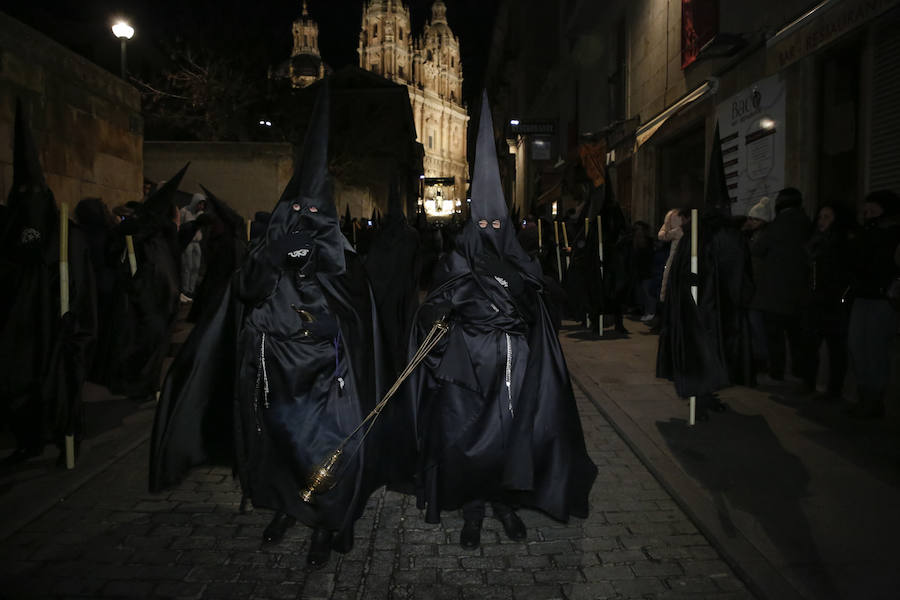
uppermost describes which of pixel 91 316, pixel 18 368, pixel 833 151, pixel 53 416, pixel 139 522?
pixel 833 151

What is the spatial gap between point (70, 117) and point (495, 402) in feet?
34.7

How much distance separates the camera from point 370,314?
3926 millimetres

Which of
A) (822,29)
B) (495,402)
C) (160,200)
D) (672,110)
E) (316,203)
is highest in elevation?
(672,110)

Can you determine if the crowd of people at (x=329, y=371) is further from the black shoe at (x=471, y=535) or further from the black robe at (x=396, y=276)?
the black robe at (x=396, y=276)

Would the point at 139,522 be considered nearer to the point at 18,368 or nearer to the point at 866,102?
the point at 18,368

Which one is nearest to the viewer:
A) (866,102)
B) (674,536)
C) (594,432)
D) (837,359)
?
(674,536)

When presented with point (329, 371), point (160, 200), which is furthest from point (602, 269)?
point (329, 371)

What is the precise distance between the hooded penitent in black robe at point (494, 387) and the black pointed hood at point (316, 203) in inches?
25.9

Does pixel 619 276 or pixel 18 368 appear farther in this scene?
pixel 619 276

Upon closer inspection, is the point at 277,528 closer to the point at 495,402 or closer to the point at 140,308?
the point at 495,402

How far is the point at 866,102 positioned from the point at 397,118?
1574 inches

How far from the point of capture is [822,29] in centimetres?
803

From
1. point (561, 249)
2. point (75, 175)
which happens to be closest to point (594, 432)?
point (561, 249)

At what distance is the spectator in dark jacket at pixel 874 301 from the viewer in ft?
17.9
